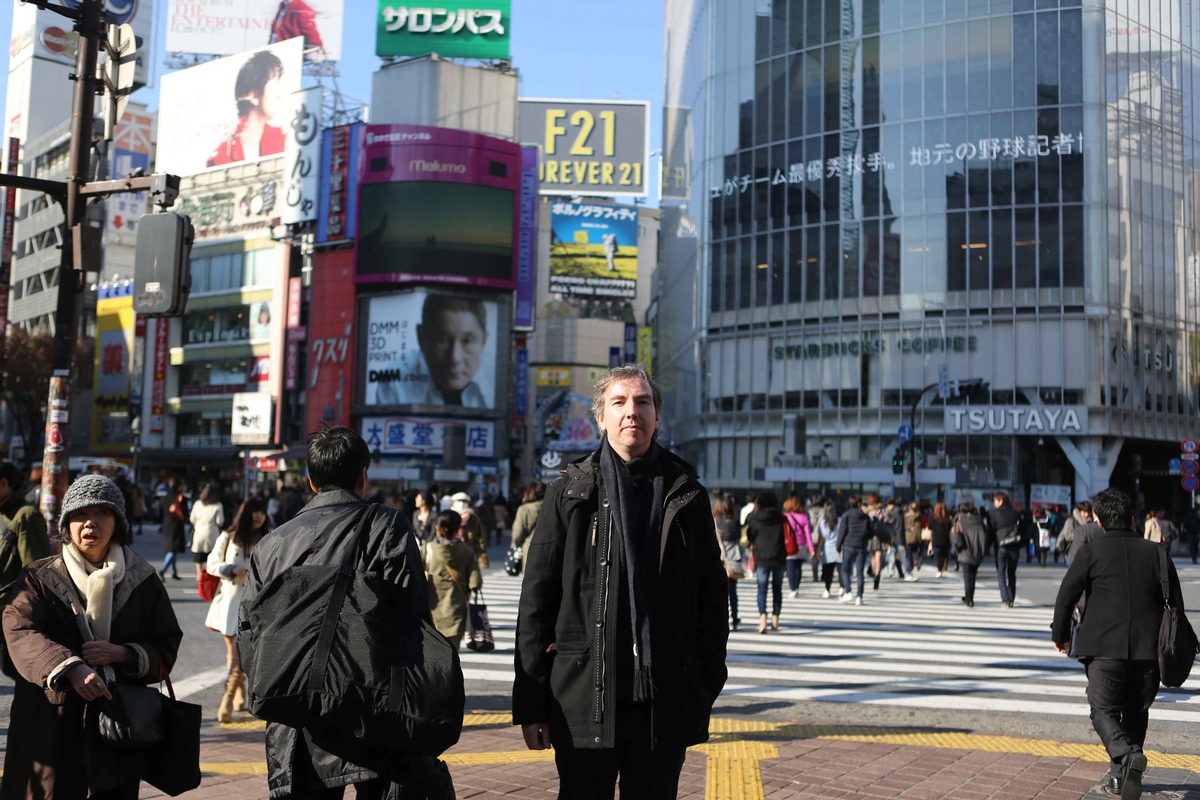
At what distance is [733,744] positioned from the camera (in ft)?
25.1

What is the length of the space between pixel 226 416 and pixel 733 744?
71117mm

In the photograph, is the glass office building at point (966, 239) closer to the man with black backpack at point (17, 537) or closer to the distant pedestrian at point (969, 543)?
the distant pedestrian at point (969, 543)

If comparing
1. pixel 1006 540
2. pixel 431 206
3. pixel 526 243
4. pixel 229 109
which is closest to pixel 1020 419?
pixel 526 243

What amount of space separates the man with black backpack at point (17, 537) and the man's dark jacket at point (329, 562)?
3.22m

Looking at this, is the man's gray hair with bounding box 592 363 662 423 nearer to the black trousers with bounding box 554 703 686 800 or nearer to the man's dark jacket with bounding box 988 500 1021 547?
the black trousers with bounding box 554 703 686 800

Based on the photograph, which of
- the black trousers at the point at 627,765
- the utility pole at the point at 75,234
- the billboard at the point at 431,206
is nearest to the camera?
the black trousers at the point at 627,765

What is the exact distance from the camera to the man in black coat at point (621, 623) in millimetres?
3621

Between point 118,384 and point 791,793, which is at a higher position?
point 118,384

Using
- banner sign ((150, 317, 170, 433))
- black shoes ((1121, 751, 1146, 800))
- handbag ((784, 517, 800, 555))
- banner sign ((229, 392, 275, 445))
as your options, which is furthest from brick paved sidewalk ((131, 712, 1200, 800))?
banner sign ((150, 317, 170, 433))

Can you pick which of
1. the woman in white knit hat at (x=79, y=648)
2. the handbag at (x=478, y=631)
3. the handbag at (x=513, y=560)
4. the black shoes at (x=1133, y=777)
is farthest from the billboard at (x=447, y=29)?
the woman in white knit hat at (x=79, y=648)

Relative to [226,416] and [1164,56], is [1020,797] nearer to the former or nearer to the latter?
[1164,56]

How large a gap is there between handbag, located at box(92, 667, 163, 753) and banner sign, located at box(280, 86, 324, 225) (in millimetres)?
67543

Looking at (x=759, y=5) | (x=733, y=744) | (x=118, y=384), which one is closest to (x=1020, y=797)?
(x=733, y=744)

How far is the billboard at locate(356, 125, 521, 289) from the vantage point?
214 ft
